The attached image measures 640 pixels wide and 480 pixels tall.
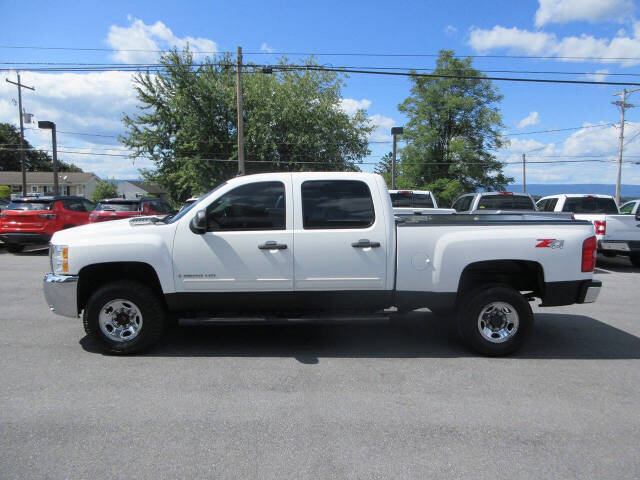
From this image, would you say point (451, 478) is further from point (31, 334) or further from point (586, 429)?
point (31, 334)

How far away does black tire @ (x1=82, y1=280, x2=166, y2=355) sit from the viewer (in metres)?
4.81

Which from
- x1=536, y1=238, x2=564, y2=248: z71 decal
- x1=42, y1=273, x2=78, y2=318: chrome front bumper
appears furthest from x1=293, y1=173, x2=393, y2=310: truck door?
x1=42, y1=273, x2=78, y2=318: chrome front bumper

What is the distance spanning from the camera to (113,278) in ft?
16.6

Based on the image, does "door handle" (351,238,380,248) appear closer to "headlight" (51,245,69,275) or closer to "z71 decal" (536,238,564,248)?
"z71 decal" (536,238,564,248)

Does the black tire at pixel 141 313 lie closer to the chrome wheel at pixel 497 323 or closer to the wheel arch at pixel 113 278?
the wheel arch at pixel 113 278

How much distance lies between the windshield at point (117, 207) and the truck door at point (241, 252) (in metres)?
10.7

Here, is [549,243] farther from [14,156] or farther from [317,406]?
[14,156]

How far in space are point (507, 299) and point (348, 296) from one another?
1705mm

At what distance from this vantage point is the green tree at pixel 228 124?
30.9 m

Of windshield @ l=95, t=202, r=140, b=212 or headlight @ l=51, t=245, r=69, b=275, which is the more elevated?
windshield @ l=95, t=202, r=140, b=212

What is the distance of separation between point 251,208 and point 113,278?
5.66ft

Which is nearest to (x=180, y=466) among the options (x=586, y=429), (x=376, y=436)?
(x=376, y=436)

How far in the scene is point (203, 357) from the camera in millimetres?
4910

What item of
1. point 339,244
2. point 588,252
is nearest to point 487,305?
point 588,252
